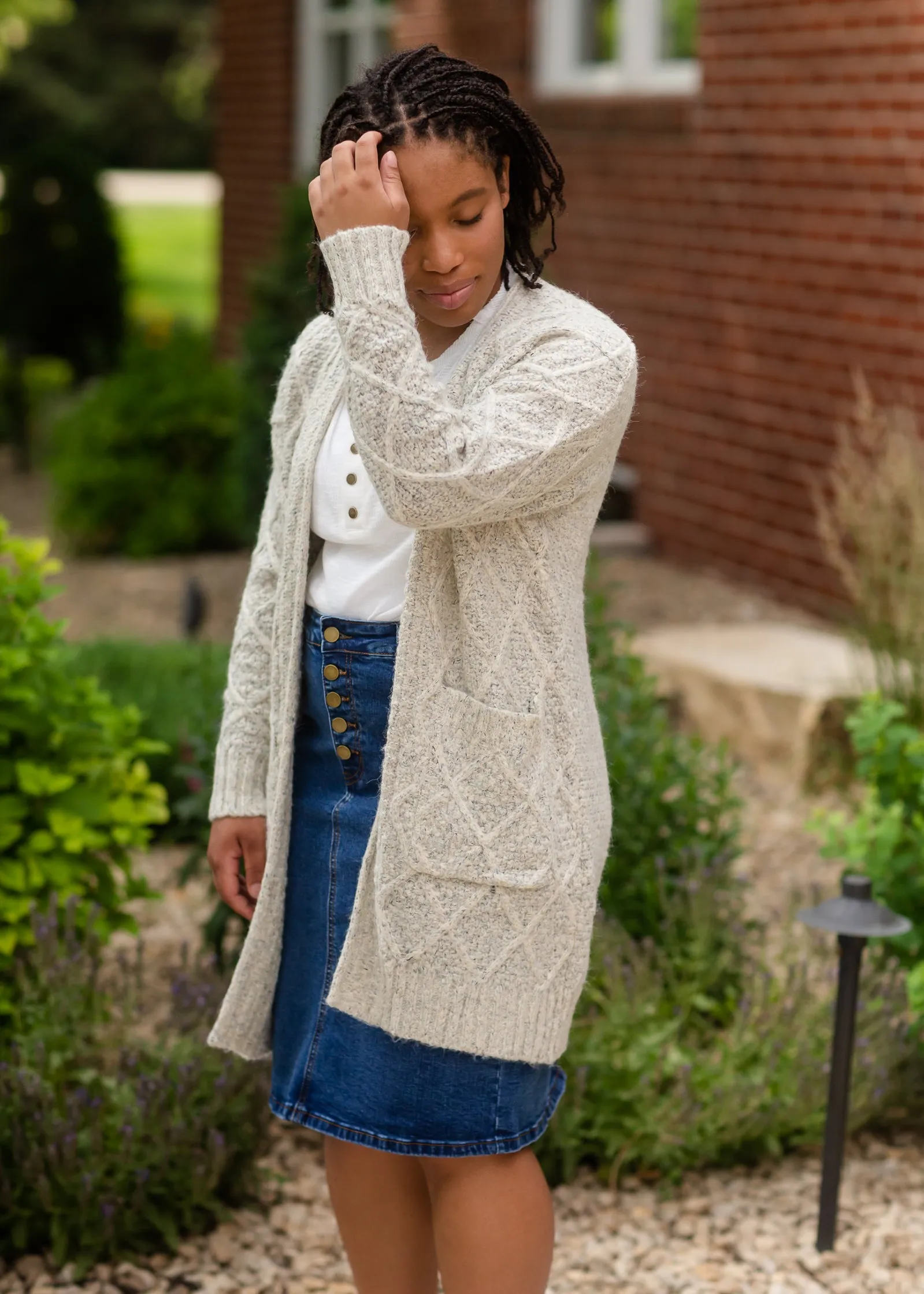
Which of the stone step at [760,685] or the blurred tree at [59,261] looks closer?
the stone step at [760,685]

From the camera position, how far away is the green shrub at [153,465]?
8977 millimetres

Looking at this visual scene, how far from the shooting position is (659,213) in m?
7.72

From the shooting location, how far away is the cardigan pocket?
→ 1880 mm

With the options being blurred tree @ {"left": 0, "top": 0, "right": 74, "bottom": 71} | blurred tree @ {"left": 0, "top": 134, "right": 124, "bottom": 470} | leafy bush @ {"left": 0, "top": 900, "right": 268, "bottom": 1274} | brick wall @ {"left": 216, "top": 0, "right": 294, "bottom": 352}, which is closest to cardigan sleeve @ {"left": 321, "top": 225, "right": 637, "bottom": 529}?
leafy bush @ {"left": 0, "top": 900, "right": 268, "bottom": 1274}

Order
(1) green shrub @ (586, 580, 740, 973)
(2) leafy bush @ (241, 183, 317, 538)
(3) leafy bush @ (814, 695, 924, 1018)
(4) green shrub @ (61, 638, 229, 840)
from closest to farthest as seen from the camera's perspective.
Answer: (3) leafy bush @ (814, 695, 924, 1018)
(1) green shrub @ (586, 580, 740, 973)
(4) green shrub @ (61, 638, 229, 840)
(2) leafy bush @ (241, 183, 317, 538)

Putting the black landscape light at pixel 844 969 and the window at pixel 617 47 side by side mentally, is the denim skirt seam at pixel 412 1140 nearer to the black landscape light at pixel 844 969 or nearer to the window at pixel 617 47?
the black landscape light at pixel 844 969

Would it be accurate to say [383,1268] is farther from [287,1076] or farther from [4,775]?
[4,775]

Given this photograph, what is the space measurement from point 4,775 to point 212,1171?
2.45ft

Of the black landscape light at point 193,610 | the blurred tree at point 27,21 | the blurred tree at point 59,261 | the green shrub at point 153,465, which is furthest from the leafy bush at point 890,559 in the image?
the blurred tree at point 27,21

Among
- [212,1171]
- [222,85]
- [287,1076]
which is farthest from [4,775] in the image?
[222,85]

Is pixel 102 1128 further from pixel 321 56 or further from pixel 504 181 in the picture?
pixel 321 56

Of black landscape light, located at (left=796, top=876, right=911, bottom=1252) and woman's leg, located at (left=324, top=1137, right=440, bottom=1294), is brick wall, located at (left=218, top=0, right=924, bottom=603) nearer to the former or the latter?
black landscape light, located at (left=796, top=876, right=911, bottom=1252)

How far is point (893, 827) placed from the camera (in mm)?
3152

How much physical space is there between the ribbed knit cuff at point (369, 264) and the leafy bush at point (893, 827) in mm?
1617
